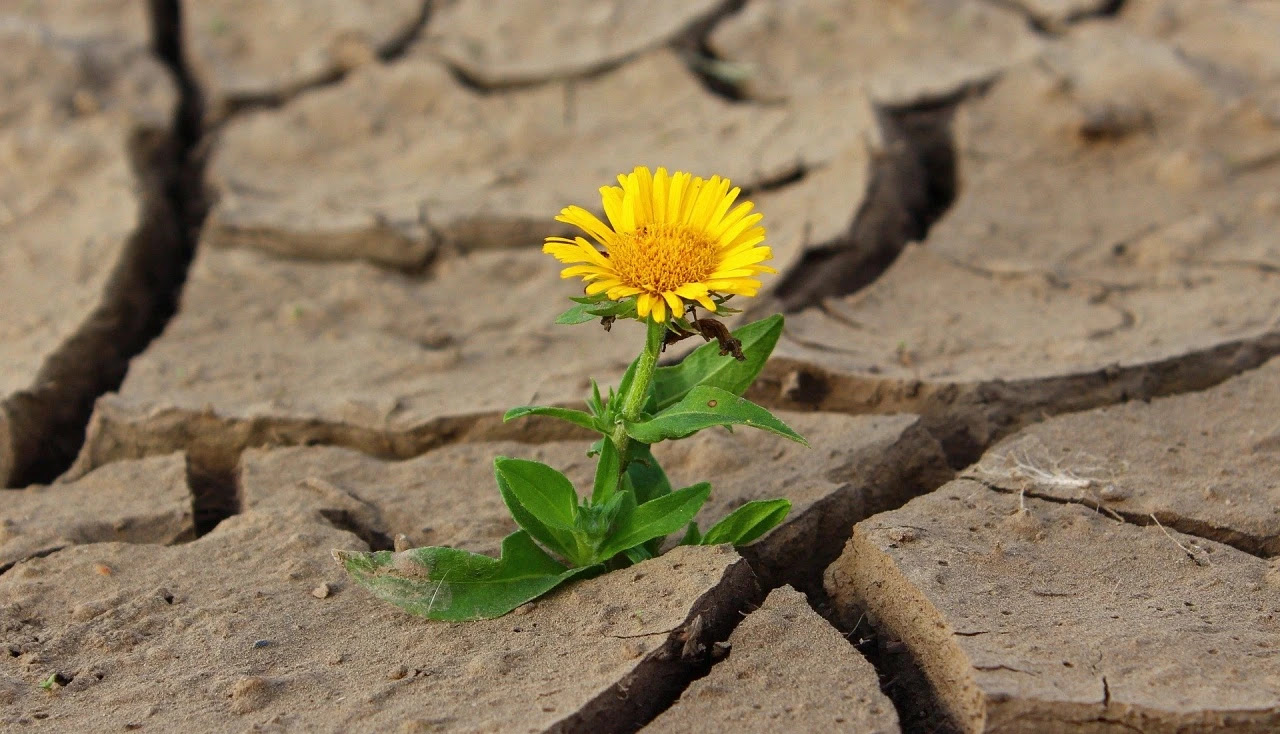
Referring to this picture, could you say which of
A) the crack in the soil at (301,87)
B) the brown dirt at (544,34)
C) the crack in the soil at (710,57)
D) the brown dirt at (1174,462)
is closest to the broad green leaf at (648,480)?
the brown dirt at (1174,462)

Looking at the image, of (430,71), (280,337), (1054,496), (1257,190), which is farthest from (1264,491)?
(430,71)

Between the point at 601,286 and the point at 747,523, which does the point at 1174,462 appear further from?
the point at 601,286

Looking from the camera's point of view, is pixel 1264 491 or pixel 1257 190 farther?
pixel 1257 190

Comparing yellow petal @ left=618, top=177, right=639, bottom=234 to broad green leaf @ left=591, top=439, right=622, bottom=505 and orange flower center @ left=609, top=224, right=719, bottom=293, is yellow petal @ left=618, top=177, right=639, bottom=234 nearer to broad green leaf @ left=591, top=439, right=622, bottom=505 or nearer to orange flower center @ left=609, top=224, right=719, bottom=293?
orange flower center @ left=609, top=224, right=719, bottom=293

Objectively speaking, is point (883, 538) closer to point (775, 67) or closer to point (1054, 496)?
point (1054, 496)

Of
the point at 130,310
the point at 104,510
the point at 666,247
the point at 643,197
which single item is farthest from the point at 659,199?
the point at 130,310

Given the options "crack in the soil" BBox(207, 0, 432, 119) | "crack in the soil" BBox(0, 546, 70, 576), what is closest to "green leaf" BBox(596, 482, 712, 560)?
"crack in the soil" BBox(0, 546, 70, 576)
